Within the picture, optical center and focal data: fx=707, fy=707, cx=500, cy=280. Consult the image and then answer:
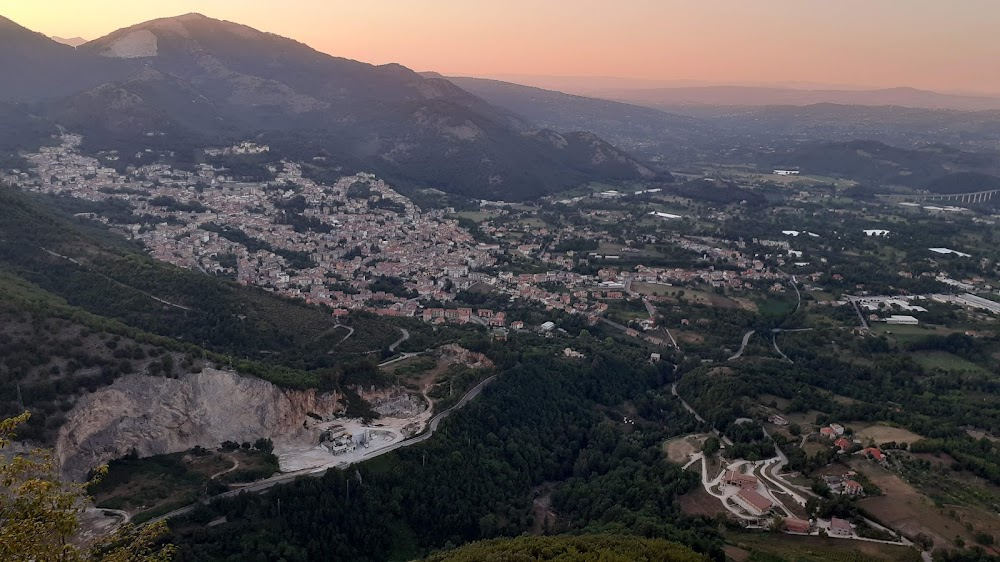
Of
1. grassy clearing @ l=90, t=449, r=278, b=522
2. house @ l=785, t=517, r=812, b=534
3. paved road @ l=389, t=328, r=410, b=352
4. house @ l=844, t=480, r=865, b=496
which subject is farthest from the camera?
paved road @ l=389, t=328, r=410, b=352

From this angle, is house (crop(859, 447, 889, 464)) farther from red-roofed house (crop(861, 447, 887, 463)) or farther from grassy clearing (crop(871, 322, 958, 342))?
grassy clearing (crop(871, 322, 958, 342))

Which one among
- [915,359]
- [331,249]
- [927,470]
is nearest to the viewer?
[927,470]

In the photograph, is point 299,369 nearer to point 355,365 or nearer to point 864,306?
point 355,365

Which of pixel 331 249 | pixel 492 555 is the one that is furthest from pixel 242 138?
pixel 492 555

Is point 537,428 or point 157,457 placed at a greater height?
point 157,457

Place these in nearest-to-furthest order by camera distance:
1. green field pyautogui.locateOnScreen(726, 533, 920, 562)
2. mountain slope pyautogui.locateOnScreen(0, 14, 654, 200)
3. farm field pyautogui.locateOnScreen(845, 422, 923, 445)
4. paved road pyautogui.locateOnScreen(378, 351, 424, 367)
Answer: green field pyautogui.locateOnScreen(726, 533, 920, 562) → farm field pyautogui.locateOnScreen(845, 422, 923, 445) → paved road pyautogui.locateOnScreen(378, 351, 424, 367) → mountain slope pyautogui.locateOnScreen(0, 14, 654, 200)

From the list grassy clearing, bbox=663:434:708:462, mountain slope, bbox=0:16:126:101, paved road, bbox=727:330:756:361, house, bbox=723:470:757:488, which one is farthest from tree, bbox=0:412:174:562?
mountain slope, bbox=0:16:126:101

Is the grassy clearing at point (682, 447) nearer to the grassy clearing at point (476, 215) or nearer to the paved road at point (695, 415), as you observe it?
the paved road at point (695, 415)
